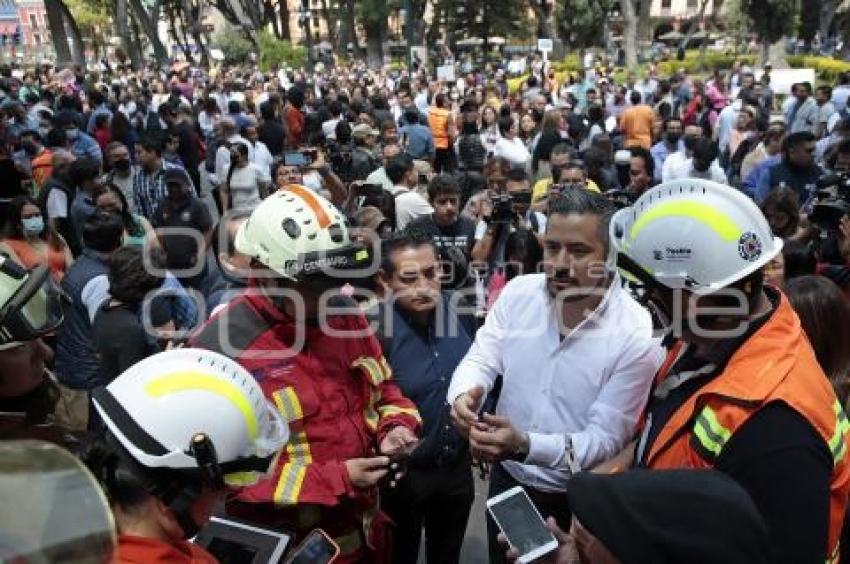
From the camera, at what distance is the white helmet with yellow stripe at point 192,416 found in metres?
1.80

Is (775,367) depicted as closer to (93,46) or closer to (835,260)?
(835,260)

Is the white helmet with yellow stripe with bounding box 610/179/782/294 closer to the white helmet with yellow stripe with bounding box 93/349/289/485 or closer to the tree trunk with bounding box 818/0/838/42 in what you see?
the white helmet with yellow stripe with bounding box 93/349/289/485

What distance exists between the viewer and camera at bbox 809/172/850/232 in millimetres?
4383

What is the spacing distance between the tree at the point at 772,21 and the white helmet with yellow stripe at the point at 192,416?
35116mm

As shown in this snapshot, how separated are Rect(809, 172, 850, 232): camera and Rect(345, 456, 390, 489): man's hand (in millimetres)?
3173

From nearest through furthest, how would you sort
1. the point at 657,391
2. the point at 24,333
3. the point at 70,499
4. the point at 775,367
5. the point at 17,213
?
1. the point at 70,499
2. the point at 775,367
3. the point at 657,391
4. the point at 24,333
5. the point at 17,213

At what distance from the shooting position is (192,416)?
1.85 m

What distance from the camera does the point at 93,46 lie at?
65.2m

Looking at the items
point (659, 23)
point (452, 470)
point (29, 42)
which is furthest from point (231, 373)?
point (29, 42)

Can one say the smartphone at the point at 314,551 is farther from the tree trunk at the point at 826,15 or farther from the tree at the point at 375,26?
the tree at the point at 375,26

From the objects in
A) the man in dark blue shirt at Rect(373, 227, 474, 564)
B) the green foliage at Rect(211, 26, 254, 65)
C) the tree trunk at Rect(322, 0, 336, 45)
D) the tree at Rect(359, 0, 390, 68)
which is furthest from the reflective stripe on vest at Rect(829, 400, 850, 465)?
the tree trunk at Rect(322, 0, 336, 45)

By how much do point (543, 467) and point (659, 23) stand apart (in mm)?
69959

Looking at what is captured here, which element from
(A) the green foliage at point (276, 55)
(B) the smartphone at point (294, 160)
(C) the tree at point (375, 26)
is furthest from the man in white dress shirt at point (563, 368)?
(C) the tree at point (375, 26)

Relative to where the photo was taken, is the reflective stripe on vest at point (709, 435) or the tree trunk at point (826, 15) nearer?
the reflective stripe on vest at point (709, 435)
